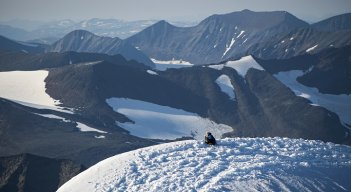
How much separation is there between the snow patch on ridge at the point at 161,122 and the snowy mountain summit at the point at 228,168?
123962 millimetres

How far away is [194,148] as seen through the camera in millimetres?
35938

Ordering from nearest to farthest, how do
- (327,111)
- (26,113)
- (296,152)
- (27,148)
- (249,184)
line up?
1. (249,184)
2. (296,152)
3. (27,148)
4. (26,113)
5. (327,111)

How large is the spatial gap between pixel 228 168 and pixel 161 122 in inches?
5743

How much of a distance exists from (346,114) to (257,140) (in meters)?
160

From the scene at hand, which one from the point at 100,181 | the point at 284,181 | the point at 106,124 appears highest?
the point at 284,181

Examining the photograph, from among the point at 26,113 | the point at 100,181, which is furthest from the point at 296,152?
the point at 26,113

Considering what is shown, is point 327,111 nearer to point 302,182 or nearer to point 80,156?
point 80,156

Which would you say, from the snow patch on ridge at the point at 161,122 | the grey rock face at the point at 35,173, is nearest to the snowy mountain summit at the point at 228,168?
the grey rock face at the point at 35,173

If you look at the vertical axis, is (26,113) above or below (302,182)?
below

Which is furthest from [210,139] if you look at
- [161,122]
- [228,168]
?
[161,122]

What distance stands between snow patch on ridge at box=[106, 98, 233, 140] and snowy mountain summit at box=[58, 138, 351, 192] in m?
124

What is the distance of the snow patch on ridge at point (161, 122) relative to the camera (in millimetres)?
166500

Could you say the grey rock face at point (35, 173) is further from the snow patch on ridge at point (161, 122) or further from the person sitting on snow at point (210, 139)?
the snow patch on ridge at point (161, 122)

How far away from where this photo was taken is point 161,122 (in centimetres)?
17738
